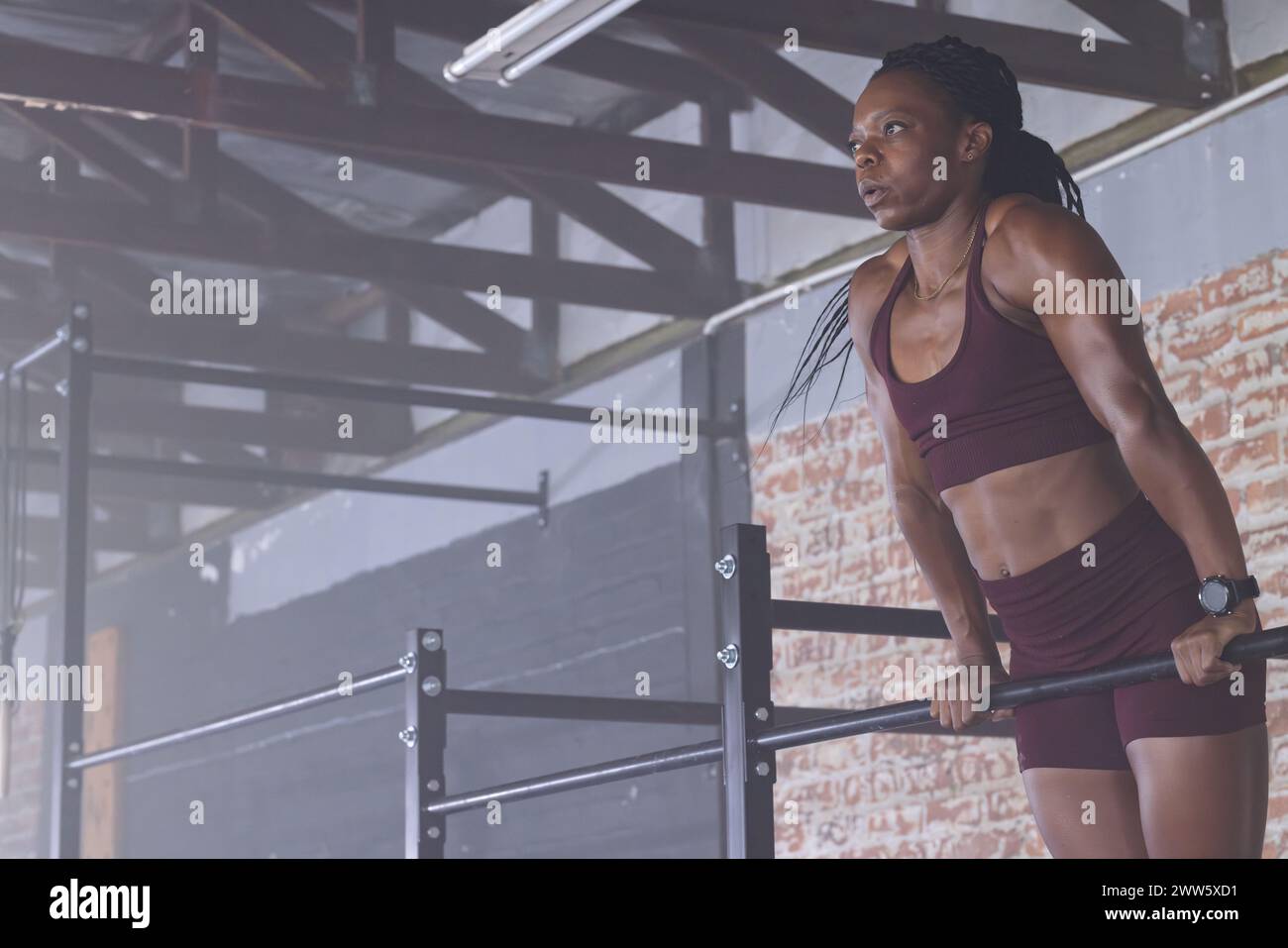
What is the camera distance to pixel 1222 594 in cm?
175

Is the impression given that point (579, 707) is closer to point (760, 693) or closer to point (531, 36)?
point (760, 693)

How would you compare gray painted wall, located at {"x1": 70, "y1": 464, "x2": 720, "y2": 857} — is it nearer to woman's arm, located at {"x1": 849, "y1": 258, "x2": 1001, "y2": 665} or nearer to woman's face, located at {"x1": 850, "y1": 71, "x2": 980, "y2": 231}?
woman's arm, located at {"x1": 849, "y1": 258, "x2": 1001, "y2": 665}

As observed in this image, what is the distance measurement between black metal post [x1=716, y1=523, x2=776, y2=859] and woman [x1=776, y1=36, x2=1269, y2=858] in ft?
0.69

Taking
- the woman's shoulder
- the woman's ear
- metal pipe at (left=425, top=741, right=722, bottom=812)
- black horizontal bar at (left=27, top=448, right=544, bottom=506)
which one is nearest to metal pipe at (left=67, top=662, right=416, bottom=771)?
metal pipe at (left=425, top=741, right=722, bottom=812)

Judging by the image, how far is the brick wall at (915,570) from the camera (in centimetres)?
370

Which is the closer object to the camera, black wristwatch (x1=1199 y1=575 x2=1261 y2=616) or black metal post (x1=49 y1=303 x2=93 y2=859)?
black wristwatch (x1=1199 y1=575 x2=1261 y2=616)

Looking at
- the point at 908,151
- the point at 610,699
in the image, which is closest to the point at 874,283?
the point at 908,151

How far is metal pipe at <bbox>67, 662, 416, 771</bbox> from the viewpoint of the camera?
120 inches

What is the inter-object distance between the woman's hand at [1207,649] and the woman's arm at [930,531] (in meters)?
0.46

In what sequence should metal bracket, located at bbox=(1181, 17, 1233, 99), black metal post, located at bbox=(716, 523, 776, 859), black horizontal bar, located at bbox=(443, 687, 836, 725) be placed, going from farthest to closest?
metal bracket, located at bbox=(1181, 17, 1233, 99)
black horizontal bar, located at bbox=(443, 687, 836, 725)
black metal post, located at bbox=(716, 523, 776, 859)

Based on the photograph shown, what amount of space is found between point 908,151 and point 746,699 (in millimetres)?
679
